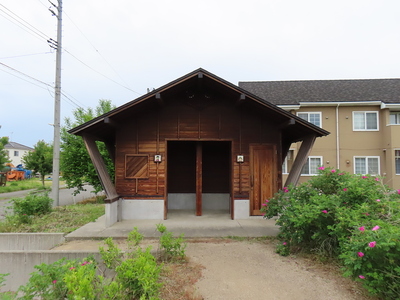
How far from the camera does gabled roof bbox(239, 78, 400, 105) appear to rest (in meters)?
13.5

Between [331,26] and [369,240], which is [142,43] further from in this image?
[369,240]

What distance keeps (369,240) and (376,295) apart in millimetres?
768

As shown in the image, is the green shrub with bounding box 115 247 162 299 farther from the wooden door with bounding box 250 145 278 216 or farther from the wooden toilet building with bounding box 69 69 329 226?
the wooden door with bounding box 250 145 278 216

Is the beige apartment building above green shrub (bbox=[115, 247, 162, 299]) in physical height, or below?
above

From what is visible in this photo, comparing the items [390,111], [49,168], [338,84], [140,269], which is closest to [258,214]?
[140,269]

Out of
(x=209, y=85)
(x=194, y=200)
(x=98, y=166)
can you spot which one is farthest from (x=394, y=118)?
(x=98, y=166)

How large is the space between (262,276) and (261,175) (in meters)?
3.73

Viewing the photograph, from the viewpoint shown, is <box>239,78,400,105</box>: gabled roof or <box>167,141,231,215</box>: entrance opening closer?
<box>167,141,231,215</box>: entrance opening

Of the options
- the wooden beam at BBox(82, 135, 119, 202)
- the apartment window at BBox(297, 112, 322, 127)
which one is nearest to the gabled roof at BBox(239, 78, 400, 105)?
the apartment window at BBox(297, 112, 322, 127)

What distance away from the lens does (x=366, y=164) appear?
13.2 meters

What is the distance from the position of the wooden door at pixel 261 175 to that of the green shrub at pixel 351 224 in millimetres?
1776

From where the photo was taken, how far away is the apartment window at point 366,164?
13.1m

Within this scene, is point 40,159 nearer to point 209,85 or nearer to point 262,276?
point 209,85

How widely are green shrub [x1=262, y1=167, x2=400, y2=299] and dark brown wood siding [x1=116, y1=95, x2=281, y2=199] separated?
2.25 m
